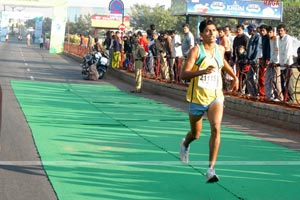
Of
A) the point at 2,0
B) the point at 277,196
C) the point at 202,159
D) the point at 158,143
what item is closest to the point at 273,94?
the point at 158,143

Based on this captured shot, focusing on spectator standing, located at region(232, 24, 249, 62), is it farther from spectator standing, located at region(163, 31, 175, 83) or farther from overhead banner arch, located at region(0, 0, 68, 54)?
overhead banner arch, located at region(0, 0, 68, 54)

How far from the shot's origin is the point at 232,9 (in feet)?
113

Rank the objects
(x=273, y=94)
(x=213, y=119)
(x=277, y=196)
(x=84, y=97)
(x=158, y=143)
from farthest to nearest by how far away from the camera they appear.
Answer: (x=84, y=97), (x=273, y=94), (x=158, y=143), (x=213, y=119), (x=277, y=196)

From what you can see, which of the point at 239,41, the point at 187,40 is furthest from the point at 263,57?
the point at 187,40

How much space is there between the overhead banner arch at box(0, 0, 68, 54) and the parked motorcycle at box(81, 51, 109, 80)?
35.0 meters

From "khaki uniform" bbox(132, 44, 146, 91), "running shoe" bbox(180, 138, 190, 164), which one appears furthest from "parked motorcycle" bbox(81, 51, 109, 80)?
"running shoe" bbox(180, 138, 190, 164)

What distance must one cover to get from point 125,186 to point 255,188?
144 cm

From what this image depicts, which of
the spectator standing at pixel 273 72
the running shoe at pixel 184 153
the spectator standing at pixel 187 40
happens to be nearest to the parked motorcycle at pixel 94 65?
the spectator standing at pixel 187 40

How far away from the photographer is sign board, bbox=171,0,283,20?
1294 inches

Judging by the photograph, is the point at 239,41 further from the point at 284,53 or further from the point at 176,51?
the point at 176,51

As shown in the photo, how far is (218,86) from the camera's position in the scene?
292 inches

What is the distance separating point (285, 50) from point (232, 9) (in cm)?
2136

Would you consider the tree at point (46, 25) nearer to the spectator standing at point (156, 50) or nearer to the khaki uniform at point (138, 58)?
the spectator standing at point (156, 50)

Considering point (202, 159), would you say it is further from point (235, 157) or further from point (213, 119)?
point (213, 119)
